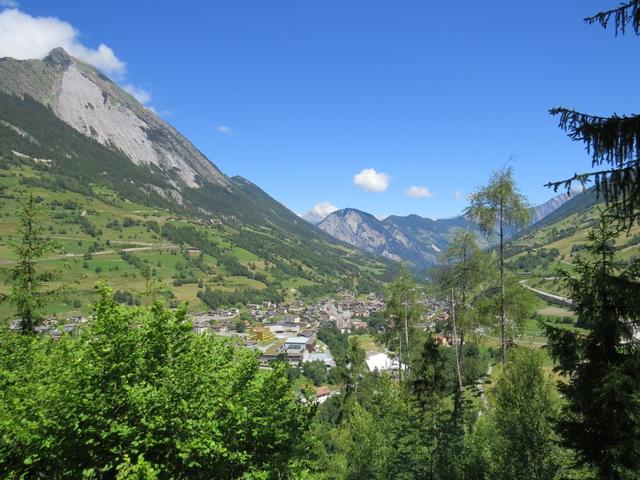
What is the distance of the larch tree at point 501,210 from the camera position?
78.1ft

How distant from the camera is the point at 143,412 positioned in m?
10.5

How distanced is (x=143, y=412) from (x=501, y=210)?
22342mm

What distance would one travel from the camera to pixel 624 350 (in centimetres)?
1091

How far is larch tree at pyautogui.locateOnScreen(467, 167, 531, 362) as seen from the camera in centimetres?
2381

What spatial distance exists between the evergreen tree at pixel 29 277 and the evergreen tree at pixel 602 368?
2424cm

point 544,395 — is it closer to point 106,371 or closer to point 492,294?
point 492,294

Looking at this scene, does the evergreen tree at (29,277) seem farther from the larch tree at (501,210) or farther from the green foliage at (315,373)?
the green foliage at (315,373)

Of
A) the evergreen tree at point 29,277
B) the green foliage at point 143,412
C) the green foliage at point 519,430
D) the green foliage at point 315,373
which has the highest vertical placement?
the evergreen tree at point 29,277

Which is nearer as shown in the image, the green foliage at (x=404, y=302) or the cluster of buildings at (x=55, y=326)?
the cluster of buildings at (x=55, y=326)

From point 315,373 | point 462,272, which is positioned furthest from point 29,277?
point 315,373

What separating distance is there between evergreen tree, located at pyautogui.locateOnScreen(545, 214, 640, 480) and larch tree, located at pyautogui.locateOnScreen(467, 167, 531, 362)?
12352mm

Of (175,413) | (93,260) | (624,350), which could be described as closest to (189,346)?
(175,413)

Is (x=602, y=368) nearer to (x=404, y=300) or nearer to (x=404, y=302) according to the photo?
(x=404, y=302)

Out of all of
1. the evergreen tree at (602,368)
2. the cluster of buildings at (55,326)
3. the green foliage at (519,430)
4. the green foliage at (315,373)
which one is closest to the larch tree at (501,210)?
the green foliage at (519,430)
